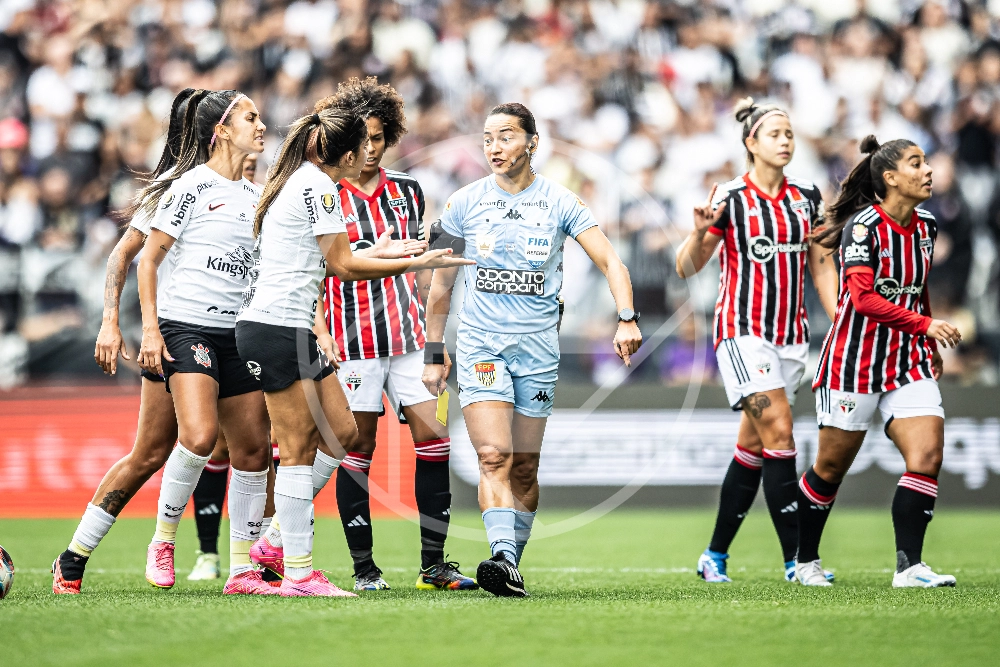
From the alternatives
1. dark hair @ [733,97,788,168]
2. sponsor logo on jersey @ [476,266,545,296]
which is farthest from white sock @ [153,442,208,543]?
dark hair @ [733,97,788,168]

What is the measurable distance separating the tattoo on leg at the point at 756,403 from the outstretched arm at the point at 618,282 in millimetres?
1381

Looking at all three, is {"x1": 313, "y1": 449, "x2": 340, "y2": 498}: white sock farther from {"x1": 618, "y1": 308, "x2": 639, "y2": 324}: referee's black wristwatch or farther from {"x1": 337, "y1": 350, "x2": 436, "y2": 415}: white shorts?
{"x1": 618, "y1": 308, "x2": 639, "y2": 324}: referee's black wristwatch

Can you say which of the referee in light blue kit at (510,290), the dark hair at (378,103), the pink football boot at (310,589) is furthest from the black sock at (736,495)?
the dark hair at (378,103)

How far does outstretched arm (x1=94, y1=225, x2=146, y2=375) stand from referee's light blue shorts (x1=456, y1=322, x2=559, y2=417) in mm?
1683

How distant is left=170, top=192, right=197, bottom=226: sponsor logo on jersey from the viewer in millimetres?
5895

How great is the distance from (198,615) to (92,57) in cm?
1095

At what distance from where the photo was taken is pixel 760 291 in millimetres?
7082

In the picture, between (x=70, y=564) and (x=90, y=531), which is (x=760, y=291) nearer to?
(x=90, y=531)

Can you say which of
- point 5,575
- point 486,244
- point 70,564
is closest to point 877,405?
point 486,244

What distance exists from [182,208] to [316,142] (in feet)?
2.55

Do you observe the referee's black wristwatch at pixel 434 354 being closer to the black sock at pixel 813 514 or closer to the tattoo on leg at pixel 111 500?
the tattoo on leg at pixel 111 500

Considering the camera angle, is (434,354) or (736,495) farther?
(736,495)

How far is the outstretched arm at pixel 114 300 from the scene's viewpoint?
5.88m

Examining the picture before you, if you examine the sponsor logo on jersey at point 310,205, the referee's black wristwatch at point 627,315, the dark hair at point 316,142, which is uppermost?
the dark hair at point 316,142
